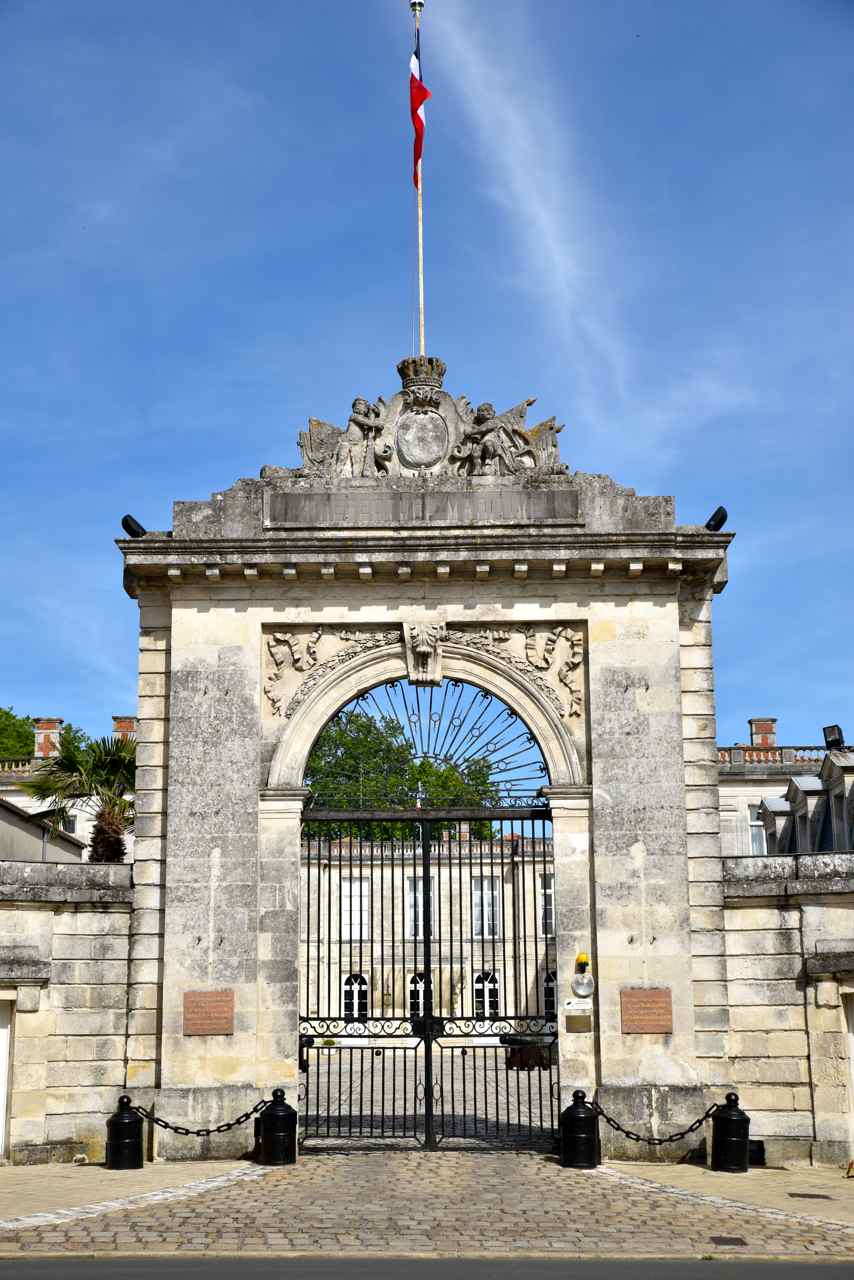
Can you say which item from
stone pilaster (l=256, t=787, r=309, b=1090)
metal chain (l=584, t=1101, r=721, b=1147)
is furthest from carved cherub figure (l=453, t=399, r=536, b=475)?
metal chain (l=584, t=1101, r=721, b=1147)

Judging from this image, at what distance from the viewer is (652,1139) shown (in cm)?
1355

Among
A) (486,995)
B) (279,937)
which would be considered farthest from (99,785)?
(279,937)

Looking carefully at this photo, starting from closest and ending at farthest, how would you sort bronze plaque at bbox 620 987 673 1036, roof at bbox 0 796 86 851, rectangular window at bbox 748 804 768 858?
bronze plaque at bbox 620 987 673 1036, roof at bbox 0 796 86 851, rectangular window at bbox 748 804 768 858

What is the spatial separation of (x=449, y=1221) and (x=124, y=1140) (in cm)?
416

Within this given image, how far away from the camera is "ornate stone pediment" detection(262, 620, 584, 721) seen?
1495cm

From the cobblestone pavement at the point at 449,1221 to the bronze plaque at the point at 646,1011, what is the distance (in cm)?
152

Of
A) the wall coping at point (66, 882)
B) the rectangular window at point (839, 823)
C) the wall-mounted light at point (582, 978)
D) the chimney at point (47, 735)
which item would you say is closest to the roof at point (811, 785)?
the rectangular window at point (839, 823)

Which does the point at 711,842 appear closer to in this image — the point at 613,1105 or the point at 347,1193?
the point at 613,1105

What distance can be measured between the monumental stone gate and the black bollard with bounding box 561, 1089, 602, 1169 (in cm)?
65

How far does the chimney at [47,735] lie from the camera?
4503cm

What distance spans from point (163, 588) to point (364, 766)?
291 centimetres

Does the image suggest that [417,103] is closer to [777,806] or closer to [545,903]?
[545,903]

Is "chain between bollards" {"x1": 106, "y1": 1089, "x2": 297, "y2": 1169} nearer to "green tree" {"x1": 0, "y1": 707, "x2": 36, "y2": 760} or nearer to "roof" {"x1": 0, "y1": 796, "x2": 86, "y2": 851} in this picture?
"roof" {"x1": 0, "y1": 796, "x2": 86, "y2": 851}

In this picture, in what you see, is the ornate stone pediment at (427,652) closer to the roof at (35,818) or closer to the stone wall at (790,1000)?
the stone wall at (790,1000)
